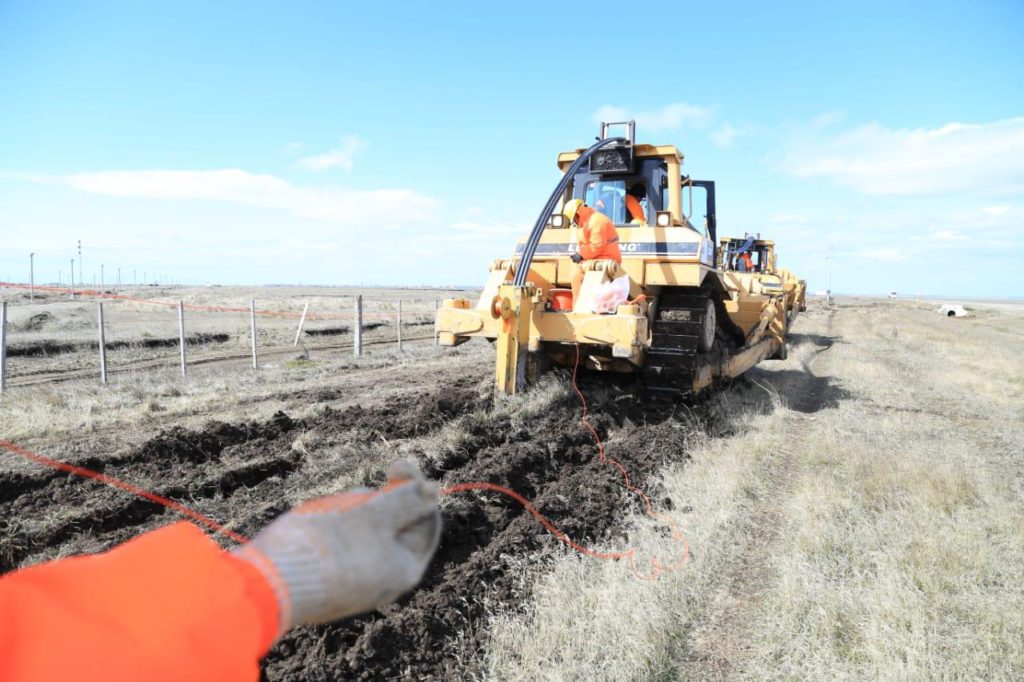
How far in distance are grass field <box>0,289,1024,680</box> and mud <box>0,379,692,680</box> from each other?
19 millimetres

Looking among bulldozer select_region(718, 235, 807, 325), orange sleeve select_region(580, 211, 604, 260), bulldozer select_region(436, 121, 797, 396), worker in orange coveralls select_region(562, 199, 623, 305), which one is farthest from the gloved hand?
bulldozer select_region(718, 235, 807, 325)

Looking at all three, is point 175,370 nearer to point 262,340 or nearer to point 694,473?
point 262,340

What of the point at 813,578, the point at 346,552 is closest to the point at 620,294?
the point at 813,578

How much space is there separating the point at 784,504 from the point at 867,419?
13.3ft

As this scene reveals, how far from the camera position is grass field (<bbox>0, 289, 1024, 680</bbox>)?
312 centimetres

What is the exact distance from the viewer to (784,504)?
5.33 meters

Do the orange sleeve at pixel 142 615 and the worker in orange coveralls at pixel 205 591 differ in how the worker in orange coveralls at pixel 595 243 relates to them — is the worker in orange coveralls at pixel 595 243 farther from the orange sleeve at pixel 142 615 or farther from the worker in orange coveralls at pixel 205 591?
the orange sleeve at pixel 142 615

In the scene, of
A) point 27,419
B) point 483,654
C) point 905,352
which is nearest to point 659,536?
point 483,654

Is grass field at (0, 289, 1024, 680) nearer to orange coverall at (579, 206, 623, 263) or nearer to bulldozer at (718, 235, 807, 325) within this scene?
orange coverall at (579, 206, 623, 263)

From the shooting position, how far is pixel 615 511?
494 cm

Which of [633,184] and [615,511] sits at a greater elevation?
[633,184]

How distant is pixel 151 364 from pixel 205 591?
15.3m

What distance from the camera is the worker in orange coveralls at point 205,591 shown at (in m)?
0.82

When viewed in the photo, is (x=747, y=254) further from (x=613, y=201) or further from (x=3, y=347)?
(x=3, y=347)
